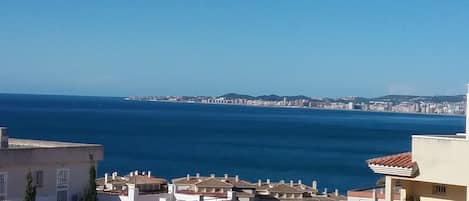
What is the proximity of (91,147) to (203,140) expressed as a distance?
127m

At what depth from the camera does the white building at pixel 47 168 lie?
27062 millimetres

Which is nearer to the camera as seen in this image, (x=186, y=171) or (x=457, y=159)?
(x=457, y=159)

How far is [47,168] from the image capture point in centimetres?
2833

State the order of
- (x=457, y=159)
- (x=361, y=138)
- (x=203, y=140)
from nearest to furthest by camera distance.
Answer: (x=457, y=159) → (x=203, y=140) → (x=361, y=138)

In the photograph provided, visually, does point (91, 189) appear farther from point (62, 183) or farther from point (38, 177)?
point (38, 177)

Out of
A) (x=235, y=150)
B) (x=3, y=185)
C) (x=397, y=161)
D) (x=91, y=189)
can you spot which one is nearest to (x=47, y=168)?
(x=3, y=185)

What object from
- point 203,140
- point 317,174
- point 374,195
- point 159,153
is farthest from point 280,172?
point 374,195

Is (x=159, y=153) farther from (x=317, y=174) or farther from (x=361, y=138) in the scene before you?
(x=361, y=138)

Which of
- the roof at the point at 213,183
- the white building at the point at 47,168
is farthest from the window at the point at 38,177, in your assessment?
the roof at the point at 213,183

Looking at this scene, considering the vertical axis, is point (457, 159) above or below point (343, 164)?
above

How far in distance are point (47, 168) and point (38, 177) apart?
42cm

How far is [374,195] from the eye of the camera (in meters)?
35.0

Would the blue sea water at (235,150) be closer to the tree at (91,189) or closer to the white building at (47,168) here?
the tree at (91,189)

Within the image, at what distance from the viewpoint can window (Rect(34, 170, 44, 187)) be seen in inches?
1102
